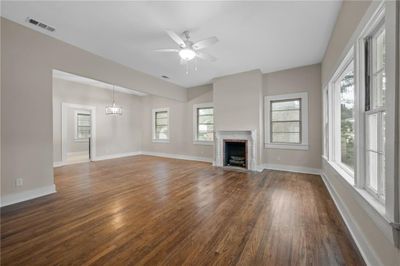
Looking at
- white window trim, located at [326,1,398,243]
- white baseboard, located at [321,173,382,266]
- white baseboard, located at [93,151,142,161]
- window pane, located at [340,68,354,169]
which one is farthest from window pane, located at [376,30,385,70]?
white baseboard, located at [93,151,142,161]

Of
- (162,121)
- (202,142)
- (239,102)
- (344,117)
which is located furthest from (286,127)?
(162,121)

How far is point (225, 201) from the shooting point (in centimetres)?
293

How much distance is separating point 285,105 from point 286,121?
1.63 ft

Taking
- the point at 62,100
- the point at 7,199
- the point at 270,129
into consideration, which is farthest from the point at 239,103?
the point at 62,100

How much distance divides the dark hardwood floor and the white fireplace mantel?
140cm

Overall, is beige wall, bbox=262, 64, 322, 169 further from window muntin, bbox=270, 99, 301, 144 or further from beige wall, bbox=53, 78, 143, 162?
beige wall, bbox=53, 78, 143, 162

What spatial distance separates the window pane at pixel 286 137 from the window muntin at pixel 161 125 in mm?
4764

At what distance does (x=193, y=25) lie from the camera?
2861 mm

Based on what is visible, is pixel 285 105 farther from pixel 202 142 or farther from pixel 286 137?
pixel 202 142

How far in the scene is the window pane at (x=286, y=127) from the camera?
16.4ft

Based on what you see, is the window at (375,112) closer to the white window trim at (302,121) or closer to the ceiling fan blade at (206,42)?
the ceiling fan blade at (206,42)

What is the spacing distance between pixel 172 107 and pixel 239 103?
136 inches

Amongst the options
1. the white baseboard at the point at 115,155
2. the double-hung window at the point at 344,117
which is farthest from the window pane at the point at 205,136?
the double-hung window at the point at 344,117

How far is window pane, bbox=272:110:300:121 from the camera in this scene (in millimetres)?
5016
